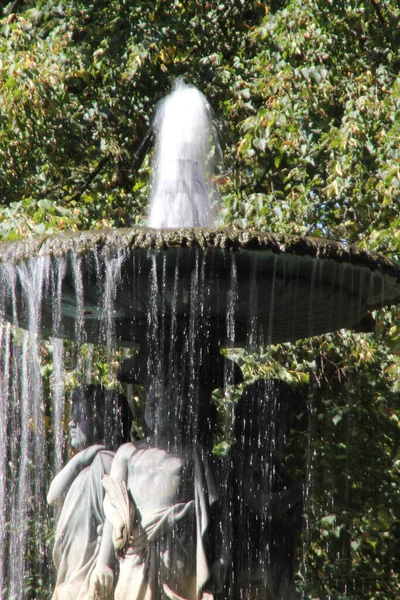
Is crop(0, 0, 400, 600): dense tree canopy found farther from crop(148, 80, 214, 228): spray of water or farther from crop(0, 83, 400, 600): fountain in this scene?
crop(0, 83, 400, 600): fountain

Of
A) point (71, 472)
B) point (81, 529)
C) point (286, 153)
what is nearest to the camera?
point (81, 529)

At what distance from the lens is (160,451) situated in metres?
5.71

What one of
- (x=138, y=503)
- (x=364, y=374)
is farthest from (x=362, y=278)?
(x=364, y=374)

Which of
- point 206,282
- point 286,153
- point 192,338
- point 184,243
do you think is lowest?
point 192,338

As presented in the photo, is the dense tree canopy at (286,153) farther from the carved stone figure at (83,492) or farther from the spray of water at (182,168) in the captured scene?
the carved stone figure at (83,492)

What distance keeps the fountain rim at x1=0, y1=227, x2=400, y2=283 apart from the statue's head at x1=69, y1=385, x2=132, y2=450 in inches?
42.3

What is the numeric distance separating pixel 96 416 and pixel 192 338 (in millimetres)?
725

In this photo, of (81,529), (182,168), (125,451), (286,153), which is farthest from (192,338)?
(286,153)

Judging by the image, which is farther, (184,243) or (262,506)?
(262,506)

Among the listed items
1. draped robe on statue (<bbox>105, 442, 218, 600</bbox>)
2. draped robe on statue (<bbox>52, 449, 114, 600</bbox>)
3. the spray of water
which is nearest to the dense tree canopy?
the spray of water

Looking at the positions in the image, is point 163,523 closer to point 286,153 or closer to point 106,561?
point 106,561

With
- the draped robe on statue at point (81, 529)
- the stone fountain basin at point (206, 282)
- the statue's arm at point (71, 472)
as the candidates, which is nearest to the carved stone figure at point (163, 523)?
the draped robe on statue at point (81, 529)

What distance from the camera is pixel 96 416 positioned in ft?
20.0

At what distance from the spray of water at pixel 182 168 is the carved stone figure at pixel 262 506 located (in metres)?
1.32
